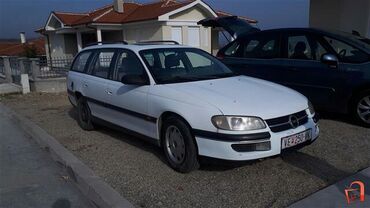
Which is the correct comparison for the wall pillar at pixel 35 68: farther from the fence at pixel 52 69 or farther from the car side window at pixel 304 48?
the car side window at pixel 304 48

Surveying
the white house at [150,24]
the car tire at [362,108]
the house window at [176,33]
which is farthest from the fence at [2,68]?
the car tire at [362,108]

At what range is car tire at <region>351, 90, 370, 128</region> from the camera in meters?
5.99

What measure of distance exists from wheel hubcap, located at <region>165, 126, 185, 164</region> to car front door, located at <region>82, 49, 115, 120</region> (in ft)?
5.37

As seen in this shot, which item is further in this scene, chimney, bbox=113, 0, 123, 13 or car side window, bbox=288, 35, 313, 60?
chimney, bbox=113, 0, 123, 13

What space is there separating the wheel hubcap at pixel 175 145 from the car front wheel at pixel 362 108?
10.9 ft

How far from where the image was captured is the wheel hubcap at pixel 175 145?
441 cm

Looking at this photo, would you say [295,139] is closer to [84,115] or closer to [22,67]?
[84,115]

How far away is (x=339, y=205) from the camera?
352 centimetres

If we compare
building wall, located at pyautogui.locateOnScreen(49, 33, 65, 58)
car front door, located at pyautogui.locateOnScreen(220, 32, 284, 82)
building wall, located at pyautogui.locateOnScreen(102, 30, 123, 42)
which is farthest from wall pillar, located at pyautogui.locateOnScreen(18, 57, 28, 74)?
building wall, located at pyautogui.locateOnScreen(49, 33, 65, 58)

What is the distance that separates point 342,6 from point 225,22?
17.6ft

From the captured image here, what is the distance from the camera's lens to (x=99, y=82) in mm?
6082

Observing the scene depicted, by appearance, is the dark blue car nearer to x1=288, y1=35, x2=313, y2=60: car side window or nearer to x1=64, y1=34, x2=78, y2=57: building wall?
x1=288, y1=35, x2=313, y2=60: car side window

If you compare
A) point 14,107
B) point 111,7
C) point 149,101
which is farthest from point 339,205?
point 111,7

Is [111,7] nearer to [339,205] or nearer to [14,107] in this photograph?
[14,107]
